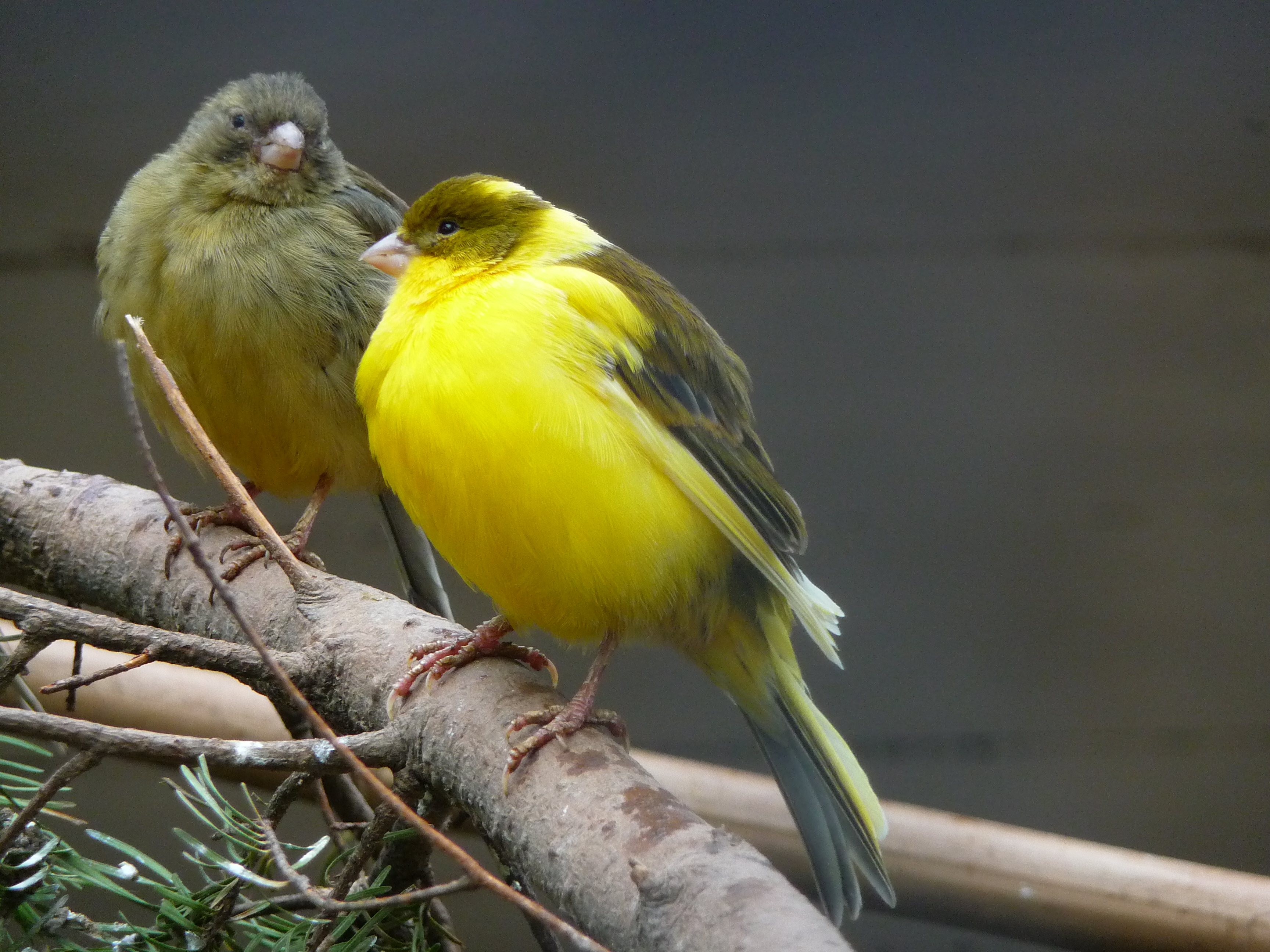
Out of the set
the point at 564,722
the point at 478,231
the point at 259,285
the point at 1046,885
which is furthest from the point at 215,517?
the point at 1046,885

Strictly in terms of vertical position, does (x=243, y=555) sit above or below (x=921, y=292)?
above

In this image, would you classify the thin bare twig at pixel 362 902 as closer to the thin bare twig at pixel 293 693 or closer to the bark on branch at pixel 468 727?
the thin bare twig at pixel 293 693

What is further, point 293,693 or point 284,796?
point 284,796

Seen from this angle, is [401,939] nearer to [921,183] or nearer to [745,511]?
[745,511]

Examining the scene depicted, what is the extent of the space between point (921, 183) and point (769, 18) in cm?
70

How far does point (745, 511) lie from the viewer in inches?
64.6

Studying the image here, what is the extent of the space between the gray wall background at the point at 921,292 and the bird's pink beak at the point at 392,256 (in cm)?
183

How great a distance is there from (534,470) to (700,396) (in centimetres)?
35

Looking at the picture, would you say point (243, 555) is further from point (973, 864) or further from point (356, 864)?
point (973, 864)

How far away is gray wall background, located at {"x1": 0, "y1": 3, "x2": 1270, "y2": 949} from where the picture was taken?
11.3 ft

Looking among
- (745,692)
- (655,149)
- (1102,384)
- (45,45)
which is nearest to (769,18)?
(655,149)

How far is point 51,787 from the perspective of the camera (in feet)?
3.46

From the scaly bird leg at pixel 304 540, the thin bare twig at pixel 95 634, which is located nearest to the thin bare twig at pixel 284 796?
the thin bare twig at pixel 95 634

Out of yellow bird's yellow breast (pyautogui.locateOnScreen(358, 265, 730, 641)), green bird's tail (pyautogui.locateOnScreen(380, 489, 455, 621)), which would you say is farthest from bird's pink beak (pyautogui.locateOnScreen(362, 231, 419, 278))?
green bird's tail (pyautogui.locateOnScreen(380, 489, 455, 621))
